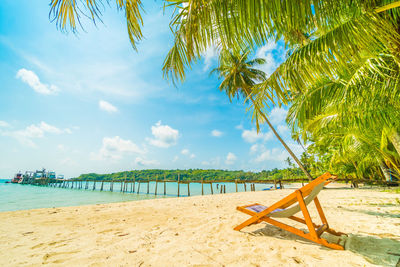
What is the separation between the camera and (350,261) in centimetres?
Answer: 170

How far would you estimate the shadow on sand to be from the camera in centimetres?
169

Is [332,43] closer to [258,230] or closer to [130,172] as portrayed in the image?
[258,230]

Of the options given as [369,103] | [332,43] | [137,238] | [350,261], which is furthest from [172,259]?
[369,103]

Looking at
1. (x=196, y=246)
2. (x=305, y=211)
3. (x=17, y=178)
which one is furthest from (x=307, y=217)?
(x=17, y=178)

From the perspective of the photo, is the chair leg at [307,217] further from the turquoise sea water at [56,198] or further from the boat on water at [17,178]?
the boat on water at [17,178]

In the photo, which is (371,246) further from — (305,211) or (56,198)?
(56,198)

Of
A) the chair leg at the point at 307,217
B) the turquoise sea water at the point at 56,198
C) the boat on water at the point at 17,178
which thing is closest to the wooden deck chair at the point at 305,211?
the chair leg at the point at 307,217

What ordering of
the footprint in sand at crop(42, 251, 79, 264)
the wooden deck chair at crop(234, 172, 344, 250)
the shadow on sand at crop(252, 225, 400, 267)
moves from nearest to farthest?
the shadow on sand at crop(252, 225, 400, 267) → the footprint in sand at crop(42, 251, 79, 264) → the wooden deck chair at crop(234, 172, 344, 250)

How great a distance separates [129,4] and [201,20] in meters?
0.85

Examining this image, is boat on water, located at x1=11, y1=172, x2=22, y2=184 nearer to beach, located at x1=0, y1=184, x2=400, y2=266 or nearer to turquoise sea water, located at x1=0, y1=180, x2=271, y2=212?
turquoise sea water, located at x1=0, y1=180, x2=271, y2=212

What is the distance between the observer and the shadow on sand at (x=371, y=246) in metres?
1.69

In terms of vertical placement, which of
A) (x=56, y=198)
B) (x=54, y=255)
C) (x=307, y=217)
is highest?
(x=307, y=217)

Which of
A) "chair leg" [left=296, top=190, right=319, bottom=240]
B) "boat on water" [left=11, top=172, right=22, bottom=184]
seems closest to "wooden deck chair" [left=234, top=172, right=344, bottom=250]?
"chair leg" [left=296, top=190, right=319, bottom=240]

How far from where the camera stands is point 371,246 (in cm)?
203
